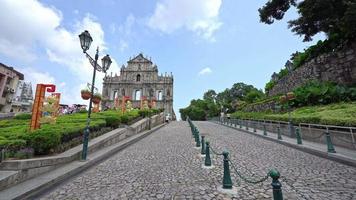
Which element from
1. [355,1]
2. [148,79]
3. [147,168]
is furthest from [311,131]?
[148,79]

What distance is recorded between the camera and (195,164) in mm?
6742

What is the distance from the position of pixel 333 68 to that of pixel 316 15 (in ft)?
25.4

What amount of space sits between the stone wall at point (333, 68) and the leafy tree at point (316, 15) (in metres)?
1.79

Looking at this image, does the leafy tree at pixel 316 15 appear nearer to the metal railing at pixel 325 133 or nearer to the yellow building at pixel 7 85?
the metal railing at pixel 325 133

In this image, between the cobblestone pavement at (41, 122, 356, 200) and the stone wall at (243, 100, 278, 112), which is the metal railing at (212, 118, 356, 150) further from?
the stone wall at (243, 100, 278, 112)

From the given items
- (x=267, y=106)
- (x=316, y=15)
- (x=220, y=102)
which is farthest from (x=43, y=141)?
(x=220, y=102)

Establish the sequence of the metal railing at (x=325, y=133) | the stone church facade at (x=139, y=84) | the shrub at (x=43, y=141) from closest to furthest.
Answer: the shrub at (x=43, y=141), the metal railing at (x=325, y=133), the stone church facade at (x=139, y=84)

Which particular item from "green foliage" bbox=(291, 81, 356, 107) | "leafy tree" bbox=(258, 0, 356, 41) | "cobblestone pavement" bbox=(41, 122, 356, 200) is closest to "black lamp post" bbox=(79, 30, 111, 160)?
"cobblestone pavement" bbox=(41, 122, 356, 200)

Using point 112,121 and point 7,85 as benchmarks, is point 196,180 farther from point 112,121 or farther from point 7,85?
point 7,85

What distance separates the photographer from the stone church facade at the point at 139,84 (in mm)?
57938

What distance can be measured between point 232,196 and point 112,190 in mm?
2652

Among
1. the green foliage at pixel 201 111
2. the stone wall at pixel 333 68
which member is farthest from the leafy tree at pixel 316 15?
the green foliage at pixel 201 111

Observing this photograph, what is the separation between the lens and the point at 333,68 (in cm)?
1956

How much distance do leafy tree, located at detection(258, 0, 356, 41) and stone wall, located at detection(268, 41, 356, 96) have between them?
179 cm
